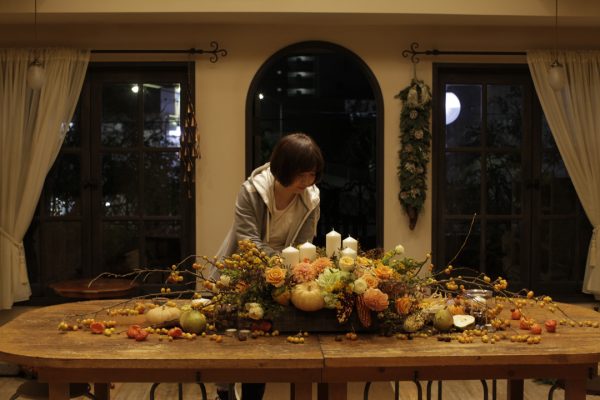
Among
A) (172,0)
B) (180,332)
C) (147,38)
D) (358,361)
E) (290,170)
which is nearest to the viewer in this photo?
(358,361)

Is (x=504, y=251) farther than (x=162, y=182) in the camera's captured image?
Yes

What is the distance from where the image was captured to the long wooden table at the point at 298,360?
2.09m

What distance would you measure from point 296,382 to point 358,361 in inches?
8.5

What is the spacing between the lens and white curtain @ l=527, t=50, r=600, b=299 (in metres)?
4.82

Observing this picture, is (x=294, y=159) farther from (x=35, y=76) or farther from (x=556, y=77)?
(x=556, y=77)

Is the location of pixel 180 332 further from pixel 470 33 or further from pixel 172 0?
pixel 470 33

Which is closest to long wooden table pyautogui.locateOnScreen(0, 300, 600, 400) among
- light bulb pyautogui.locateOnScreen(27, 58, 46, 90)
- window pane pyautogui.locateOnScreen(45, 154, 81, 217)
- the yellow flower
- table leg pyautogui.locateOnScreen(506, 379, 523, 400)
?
the yellow flower

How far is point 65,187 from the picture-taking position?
497cm

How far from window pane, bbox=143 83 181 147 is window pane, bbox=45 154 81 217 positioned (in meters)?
0.56

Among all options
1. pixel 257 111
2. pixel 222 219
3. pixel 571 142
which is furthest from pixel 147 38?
pixel 571 142

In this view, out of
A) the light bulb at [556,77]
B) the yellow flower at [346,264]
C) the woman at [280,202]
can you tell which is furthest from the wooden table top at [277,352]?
the light bulb at [556,77]

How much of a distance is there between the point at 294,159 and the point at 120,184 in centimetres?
255

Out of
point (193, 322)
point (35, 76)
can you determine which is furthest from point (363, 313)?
point (35, 76)

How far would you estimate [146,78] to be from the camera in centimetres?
492
